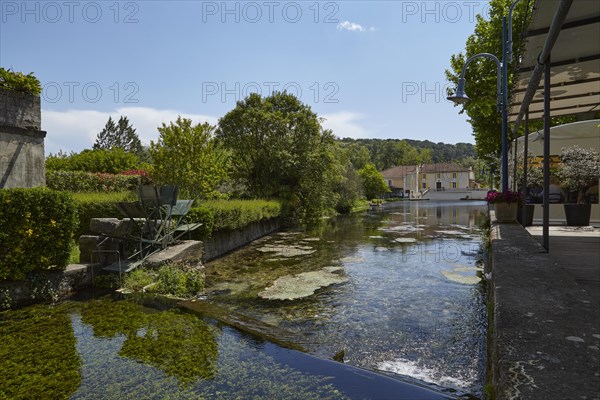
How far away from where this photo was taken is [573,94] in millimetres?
7145

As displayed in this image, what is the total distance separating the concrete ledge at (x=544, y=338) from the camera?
146 cm

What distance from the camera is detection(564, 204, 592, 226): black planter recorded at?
30.0 feet

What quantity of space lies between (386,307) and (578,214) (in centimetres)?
661

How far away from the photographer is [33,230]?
19.3 feet

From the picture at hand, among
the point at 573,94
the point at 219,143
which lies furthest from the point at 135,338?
the point at 219,143

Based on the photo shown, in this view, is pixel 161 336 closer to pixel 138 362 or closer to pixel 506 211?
pixel 138 362

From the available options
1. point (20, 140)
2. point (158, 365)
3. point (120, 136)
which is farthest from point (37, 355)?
point (120, 136)

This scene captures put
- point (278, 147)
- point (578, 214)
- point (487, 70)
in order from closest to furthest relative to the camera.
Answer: point (578, 214)
point (487, 70)
point (278, 147)

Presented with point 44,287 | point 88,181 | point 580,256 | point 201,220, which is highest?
point 88,181

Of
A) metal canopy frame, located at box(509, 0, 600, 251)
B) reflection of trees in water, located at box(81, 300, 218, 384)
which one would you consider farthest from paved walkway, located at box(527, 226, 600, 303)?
reflection of trees in water, located at box(81, 300, 218, 384)

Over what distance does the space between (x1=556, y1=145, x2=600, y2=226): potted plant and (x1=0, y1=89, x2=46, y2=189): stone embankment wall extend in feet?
44.8

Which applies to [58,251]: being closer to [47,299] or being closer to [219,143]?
[47,299]

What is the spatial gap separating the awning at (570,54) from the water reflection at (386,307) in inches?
145

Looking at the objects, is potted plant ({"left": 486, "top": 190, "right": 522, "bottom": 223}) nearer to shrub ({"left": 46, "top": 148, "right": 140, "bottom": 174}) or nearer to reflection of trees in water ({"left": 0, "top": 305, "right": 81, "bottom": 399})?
reflection of trees in water ({"left": 0, "top": 305, "right": 81, "bottom": 399})
